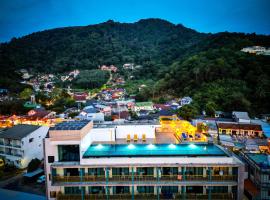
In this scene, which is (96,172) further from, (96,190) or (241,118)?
(241,118)

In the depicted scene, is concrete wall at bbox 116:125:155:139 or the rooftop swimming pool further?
concrete wall at bbox 116:125:155:139

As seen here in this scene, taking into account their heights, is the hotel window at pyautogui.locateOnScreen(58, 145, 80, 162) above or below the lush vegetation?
below

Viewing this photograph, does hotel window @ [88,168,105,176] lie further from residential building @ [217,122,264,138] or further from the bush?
residential building @ [217,122,264,138]

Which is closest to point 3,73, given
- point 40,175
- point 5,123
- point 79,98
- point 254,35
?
point 79,98

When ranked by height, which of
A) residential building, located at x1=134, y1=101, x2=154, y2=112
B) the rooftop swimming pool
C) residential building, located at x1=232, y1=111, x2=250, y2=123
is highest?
the rooftop swimming pool

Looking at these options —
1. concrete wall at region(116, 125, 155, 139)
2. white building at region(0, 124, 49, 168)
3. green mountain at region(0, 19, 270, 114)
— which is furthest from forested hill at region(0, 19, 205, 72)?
concrete wall at region(116, 125, 155, 139)

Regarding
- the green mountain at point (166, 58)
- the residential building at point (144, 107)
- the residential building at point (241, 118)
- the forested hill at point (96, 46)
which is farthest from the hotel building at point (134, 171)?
the forested hill at point (96, 46)

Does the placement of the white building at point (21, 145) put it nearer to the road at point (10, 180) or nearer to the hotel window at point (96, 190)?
the road at point (10, 180)

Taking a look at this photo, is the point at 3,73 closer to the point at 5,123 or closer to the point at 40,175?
the point at 5,123

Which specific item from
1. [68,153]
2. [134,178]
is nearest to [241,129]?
[134,178]

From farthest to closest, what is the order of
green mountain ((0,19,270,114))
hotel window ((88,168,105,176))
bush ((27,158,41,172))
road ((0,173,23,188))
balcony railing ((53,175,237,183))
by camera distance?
1. green mountain ((0,19,270,114))
2. bush ((27,158,41,172))
3. road ((0,173,23,188))
4. hotel window ((88,168,105,176))
5. balcony railing ((53,175,237,183))
